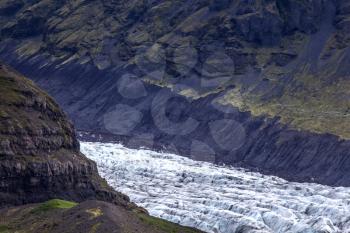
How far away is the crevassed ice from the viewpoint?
143 metres

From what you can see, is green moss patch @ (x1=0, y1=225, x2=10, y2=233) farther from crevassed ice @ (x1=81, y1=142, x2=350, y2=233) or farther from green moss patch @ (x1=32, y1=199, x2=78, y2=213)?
crevassed ice @ (x1=81, y1=142, x2=350, y2=233)

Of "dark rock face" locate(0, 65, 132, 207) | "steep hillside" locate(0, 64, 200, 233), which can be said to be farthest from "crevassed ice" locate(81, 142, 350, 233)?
"dark rock face" locate(0, 65, 132, 207)

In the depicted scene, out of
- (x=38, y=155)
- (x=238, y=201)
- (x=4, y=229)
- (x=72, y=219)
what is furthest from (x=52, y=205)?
(x=238, y=201)

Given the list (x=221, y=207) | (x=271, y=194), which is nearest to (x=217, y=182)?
(x=271, y=194)

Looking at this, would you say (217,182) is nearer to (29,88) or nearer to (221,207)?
(221,207)

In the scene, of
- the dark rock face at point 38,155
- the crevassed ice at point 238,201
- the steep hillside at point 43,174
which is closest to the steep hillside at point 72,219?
the steep hillside at point 43,174

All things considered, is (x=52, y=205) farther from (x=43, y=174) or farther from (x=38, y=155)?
(x=38, y=155)

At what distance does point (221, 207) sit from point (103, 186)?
3103 cm

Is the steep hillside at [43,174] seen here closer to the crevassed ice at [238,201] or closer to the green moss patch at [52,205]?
A: the green moss patch at [52,205]

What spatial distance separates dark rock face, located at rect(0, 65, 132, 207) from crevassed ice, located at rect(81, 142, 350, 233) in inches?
707

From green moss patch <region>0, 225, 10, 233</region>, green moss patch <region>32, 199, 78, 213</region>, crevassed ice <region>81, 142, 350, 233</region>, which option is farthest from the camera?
crevassed ice <region>81, 142, 350, 233</region>

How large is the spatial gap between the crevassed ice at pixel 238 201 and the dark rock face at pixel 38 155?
17945mm

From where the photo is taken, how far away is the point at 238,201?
16375cm

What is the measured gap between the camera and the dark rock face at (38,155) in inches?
4998
